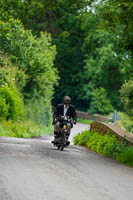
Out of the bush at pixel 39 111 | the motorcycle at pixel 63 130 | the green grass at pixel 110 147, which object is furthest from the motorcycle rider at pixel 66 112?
the bush at pixel 39 111

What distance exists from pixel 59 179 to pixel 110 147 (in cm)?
758

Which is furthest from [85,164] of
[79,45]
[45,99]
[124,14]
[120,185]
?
[79,45]

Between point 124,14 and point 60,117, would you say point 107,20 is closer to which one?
point 124,14

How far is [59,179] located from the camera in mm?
10602

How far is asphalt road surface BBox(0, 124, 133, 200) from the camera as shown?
9.05 meters

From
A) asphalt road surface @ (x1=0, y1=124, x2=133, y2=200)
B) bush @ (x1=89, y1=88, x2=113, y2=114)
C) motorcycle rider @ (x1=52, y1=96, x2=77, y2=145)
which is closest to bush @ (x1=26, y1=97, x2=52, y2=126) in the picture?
motorcycle rider @ (x1=52, y1=96, x2=77, y2=145)

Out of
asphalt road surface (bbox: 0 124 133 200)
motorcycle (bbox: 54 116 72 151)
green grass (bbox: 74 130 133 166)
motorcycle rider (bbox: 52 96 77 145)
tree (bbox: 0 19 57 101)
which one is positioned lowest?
asphalt road surface (bbox: 0 124 133 200)

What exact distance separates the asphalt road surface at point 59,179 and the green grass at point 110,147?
149 cm

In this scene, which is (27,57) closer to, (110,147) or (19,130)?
(19,130)

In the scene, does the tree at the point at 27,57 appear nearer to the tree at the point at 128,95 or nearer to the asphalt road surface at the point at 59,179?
the tree at the point at 128,95

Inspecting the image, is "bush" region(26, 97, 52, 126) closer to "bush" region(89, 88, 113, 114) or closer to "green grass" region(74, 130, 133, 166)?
"green grass" region(74, 130, 133, 166)

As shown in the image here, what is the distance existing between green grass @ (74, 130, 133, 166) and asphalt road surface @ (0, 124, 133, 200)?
1.49 m

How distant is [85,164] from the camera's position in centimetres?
1374

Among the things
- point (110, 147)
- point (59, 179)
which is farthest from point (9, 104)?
point (59, 179)
